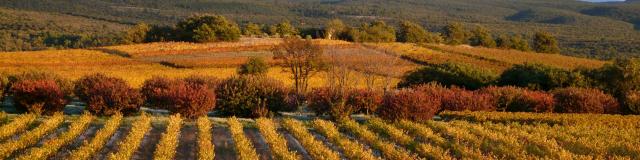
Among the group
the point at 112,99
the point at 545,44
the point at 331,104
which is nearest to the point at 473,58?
the point at 545,44

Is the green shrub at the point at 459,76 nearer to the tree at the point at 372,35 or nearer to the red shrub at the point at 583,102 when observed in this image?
the red shrub at the point at 583,102

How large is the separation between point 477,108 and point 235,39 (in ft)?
187

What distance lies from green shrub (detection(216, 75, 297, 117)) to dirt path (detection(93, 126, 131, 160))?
5.33 meters

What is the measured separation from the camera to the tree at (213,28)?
77.6 metres

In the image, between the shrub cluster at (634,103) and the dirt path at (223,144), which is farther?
the shrub cluster at (634,103)

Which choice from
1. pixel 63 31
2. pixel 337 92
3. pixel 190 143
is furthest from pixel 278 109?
pixel 63 31

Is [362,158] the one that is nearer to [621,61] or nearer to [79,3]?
[621,61]

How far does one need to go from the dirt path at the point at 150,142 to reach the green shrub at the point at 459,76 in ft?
63.0

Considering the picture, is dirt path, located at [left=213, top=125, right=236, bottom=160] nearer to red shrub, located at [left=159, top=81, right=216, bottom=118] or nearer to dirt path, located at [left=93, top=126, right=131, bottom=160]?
dirt path, located at [left=93, top=126, right=131, bottom=160]

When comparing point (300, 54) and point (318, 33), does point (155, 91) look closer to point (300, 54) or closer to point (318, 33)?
point (300, 54)

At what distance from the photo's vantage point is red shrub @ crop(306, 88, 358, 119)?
70.8 feet

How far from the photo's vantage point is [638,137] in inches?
703

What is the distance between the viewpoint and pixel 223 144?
1550cm

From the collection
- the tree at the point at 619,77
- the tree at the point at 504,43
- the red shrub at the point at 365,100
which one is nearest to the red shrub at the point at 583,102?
the tree at the point at 619,77
